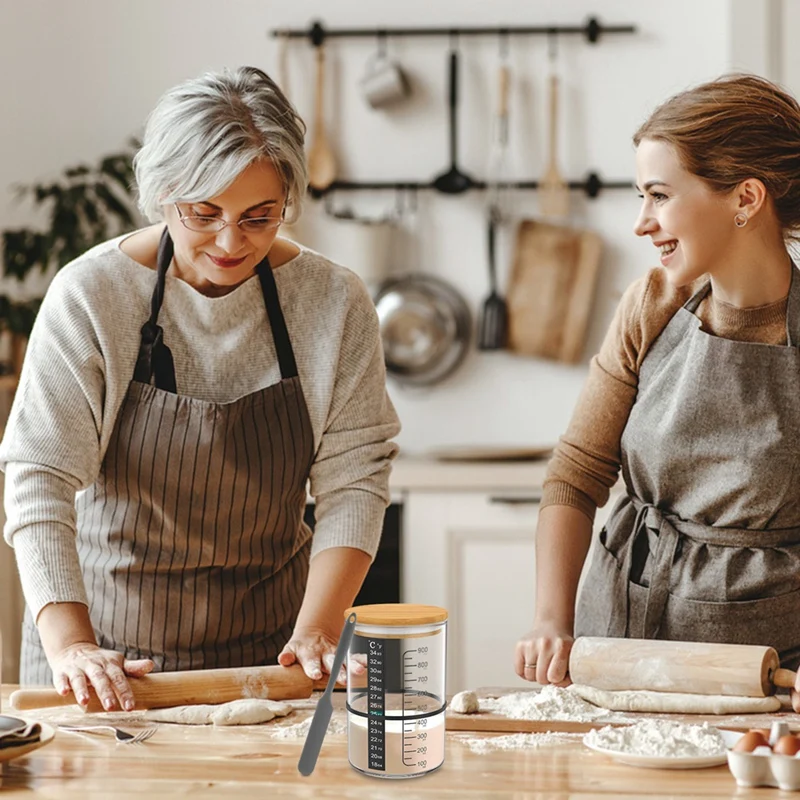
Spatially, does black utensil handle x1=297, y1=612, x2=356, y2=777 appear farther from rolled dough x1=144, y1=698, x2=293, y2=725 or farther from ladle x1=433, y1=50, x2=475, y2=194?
ladle x1=433, y1=50, x2=475, y2=194

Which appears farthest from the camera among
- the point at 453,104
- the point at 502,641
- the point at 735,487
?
the point at 453,104

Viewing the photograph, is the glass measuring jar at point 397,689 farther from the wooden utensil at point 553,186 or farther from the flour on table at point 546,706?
the wooden utensil at point 553,186

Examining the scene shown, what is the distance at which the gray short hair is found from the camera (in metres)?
1.37

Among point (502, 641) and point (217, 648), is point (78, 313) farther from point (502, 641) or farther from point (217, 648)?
point (502, 641)

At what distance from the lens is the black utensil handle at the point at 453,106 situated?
3326 mm

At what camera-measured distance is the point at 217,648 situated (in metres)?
1.54

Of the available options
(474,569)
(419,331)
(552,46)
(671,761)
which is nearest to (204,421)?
(671,761)

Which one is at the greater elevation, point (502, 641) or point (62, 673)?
point (62, 673)

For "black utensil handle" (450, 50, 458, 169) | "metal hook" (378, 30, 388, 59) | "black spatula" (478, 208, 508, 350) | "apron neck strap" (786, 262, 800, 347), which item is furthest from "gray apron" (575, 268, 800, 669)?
"metal hook" (378, 30, 388, 59)

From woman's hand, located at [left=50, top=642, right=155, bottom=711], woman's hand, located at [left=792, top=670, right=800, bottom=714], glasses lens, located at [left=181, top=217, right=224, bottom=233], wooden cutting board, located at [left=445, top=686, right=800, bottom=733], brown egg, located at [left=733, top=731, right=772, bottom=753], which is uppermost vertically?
glasses lens, located at [left=181, top=217, right=224, bottom=233]

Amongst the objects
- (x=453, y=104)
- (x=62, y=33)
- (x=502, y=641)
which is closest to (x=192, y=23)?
(x=62, y=33)

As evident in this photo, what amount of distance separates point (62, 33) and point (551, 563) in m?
2.62

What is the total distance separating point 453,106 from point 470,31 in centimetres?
22

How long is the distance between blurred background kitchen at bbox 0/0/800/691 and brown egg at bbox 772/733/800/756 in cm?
229
